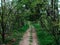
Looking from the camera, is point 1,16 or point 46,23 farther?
point 1,16

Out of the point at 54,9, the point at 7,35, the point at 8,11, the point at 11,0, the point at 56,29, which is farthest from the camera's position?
the point at 7,35

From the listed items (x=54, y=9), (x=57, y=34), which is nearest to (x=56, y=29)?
(x=57, y=34)

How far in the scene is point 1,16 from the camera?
13695 mm

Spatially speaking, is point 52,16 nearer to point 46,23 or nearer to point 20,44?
point 46,23

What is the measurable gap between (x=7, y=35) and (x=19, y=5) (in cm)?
276

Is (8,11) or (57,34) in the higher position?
(8,11)

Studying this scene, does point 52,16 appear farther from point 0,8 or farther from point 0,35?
point 0,35

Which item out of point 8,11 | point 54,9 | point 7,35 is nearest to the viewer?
point 54,9

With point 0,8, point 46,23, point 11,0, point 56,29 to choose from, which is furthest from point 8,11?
point 56,29

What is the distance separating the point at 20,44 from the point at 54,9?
322 centimetres

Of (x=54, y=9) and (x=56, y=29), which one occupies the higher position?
(x=54, y=9)

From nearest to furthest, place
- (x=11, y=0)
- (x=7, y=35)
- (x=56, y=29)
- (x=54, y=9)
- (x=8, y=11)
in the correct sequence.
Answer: (x=56, y=29)
(x=54, y=9)
(x=8, y=11)
(x=11, y=0)
(x=7, y=35)

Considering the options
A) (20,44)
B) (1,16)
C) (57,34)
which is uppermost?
(1,16)

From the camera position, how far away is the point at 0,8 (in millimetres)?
13695
